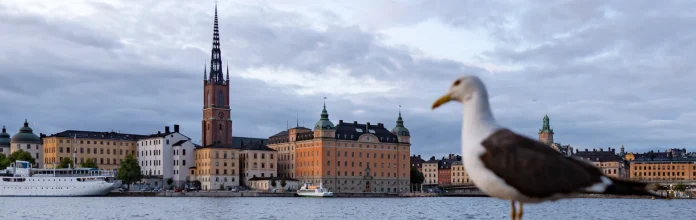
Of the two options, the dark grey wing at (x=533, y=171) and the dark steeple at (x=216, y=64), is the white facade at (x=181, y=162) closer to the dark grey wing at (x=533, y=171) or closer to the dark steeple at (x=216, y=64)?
the dark steeple at (x=216, y=64)

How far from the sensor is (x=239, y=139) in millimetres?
167625

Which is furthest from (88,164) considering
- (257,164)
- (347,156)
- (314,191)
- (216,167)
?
(347,156)

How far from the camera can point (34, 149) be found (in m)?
138

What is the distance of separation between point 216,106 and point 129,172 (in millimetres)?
25345

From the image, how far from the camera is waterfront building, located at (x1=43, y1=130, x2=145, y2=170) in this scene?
13325cm

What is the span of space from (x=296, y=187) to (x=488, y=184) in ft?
412

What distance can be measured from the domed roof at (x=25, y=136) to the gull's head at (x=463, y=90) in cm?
14006

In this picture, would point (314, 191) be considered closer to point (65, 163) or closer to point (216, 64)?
point (65, 163)

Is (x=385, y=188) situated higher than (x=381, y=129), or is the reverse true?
(x=381, y=129)

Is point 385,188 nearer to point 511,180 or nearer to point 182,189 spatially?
point 182,189

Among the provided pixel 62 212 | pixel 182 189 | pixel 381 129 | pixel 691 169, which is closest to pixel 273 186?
pixel 182 189

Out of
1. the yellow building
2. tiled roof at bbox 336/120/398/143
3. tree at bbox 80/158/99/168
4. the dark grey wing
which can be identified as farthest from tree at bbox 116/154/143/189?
the dark grey wing

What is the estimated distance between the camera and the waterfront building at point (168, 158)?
431 feet

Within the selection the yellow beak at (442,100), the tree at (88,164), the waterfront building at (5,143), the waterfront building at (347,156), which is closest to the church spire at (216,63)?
the waterfront building at (347,156)
